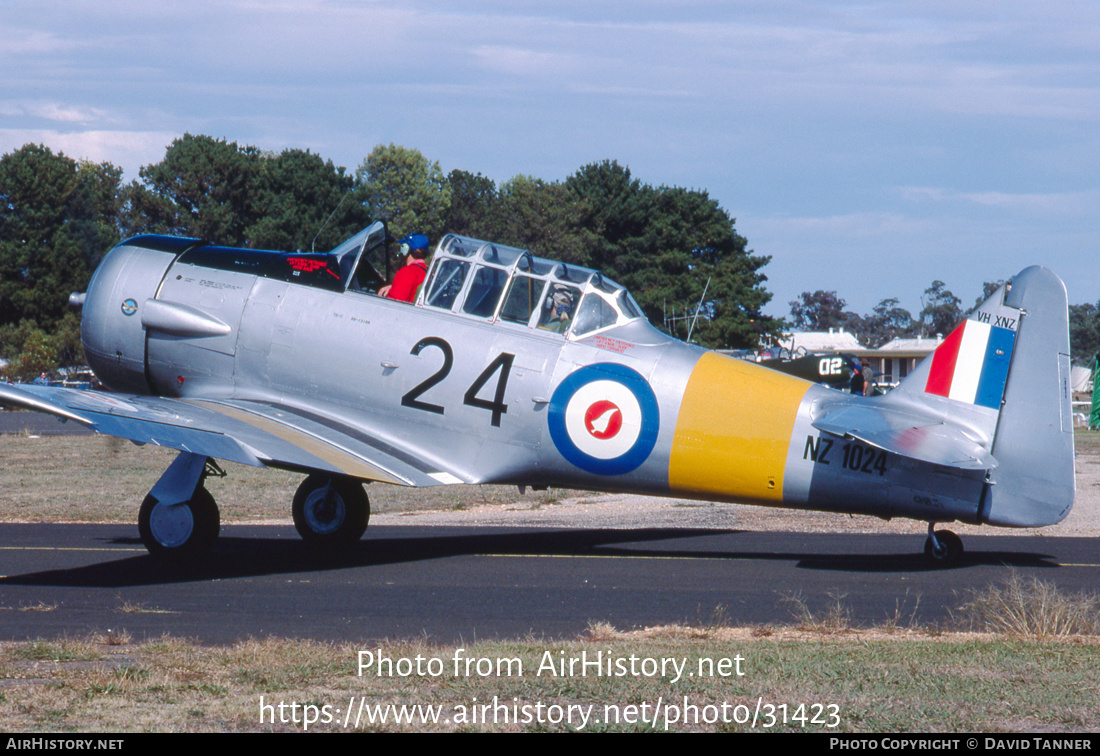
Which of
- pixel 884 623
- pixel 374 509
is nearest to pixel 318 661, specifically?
pixel 884 623

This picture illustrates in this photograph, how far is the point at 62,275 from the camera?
45.2 m

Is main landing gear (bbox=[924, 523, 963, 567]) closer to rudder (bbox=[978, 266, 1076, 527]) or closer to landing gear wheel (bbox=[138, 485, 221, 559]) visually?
rudder (bbox=[978, 266, 1076, 527])

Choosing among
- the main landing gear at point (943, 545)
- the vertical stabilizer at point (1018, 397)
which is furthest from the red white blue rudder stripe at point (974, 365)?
the main landing gear at point (943, 545)

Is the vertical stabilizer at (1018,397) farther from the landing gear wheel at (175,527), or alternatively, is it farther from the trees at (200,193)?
the trees at (200,193)

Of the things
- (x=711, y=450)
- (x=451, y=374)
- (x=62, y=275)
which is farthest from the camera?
(x=62, y=275)

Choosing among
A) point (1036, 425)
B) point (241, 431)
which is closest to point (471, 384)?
point (241, 431)

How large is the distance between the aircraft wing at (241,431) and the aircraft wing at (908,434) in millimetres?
3594

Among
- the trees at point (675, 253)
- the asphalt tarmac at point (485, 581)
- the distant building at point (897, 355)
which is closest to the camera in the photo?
the asphalt tarmac at point (485, 581)

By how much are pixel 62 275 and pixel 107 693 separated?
44333 millimetres

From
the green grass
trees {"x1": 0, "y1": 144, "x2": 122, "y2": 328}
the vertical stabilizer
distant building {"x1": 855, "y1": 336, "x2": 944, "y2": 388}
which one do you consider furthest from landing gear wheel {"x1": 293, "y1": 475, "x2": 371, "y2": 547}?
distant building {"x1": 855, "y1": 336, "x2": 944, "y2": 388}

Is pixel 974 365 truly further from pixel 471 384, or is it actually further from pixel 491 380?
pixel 471 384

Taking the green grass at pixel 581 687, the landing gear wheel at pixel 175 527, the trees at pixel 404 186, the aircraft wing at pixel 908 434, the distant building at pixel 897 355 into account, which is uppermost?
the trees at pixel 404 186

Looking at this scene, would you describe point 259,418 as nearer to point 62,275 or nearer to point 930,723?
point 930,723

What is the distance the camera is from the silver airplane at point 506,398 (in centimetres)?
924
